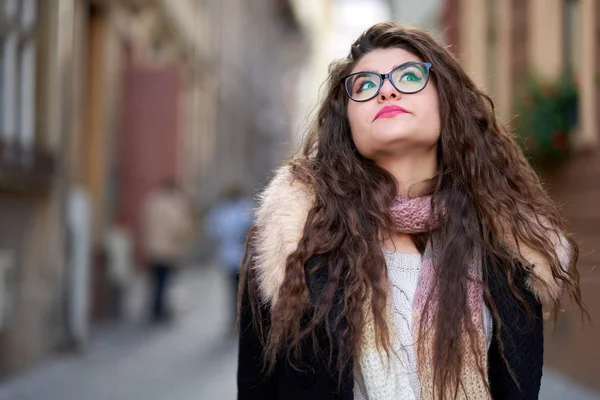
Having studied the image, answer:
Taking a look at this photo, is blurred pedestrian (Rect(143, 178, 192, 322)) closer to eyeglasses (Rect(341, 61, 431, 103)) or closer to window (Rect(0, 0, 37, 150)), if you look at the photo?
window (Rect(0, 0, 37, 150))

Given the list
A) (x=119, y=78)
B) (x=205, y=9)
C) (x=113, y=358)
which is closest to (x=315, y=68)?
(x=205, y=9)

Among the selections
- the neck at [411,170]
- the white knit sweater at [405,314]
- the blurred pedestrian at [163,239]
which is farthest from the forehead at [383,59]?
the blurred pedestrian at [163,239]

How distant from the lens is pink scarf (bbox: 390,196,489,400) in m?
2.12

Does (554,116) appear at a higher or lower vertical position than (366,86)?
higher

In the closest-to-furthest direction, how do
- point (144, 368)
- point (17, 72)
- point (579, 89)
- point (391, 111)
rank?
point (391, 111), point (579, 89), point (17, 72), point (144, 368)

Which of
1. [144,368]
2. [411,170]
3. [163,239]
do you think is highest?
[411,170]

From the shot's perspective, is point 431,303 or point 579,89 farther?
point 579,89

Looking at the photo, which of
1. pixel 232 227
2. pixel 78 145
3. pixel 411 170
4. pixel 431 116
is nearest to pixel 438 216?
pixel 411 170

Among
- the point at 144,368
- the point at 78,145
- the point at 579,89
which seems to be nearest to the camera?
the point at 579,89

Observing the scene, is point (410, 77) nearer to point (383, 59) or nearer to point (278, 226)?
point (383, 59)

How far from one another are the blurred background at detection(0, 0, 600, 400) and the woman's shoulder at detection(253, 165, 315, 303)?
46 cm

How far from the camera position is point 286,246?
2184 millimetres

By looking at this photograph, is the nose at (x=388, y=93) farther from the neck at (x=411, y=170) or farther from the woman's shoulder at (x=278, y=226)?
the woman's shoulder at (x=278, y=226)

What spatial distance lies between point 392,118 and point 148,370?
266 inches
